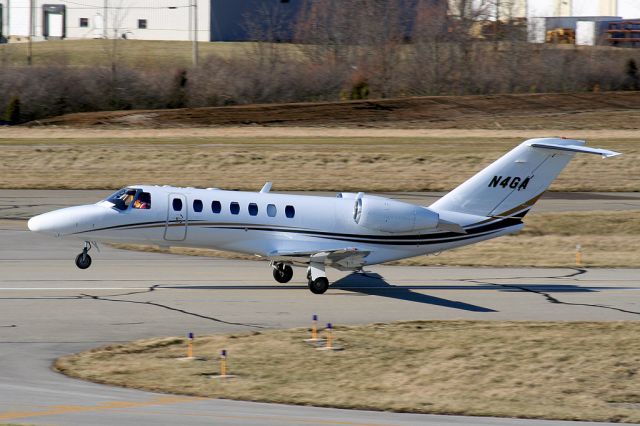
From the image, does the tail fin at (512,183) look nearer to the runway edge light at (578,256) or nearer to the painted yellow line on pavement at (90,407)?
the runway edge light at (578,256)

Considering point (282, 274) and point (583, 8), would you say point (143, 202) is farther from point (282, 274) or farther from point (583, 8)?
point (583, 8)

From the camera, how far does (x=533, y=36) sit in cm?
9169

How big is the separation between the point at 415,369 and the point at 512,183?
898 centimetres

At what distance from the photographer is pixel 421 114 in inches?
2564

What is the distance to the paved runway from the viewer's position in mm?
14820

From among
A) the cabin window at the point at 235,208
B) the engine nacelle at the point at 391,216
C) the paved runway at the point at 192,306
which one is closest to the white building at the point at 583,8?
the paved runway at the point at 192,306

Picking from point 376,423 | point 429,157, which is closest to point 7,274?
point 376,423

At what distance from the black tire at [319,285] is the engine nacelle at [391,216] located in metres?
1.79

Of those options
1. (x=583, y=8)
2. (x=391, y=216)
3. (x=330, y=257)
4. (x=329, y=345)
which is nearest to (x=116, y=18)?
(x=583, y=8)

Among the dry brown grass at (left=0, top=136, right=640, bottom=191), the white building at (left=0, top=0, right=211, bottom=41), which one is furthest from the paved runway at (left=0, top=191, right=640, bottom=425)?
the white building at (left=0, top=0, right=211, bottom=41)

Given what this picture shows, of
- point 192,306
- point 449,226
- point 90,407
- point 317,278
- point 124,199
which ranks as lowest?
point 90,407

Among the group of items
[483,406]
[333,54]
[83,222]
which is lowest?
[483,406]

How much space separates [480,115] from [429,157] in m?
17.4

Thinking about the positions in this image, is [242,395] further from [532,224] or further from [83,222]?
[532,224]
